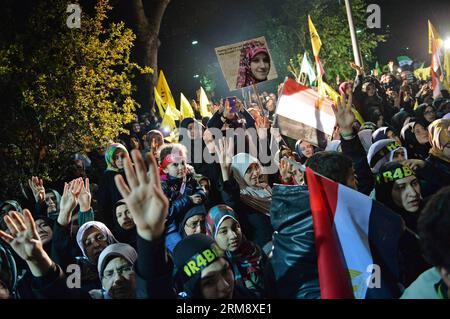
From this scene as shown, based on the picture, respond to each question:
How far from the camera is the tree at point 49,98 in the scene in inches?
287

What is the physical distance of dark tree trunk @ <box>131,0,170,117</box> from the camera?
56.1 feet

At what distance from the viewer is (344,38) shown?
84.8 ft

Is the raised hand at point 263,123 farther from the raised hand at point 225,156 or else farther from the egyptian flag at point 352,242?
the egyptian flag at point 352,242

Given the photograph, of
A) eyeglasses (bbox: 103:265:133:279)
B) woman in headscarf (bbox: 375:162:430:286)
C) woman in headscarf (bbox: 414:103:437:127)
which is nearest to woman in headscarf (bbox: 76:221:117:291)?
eyeglasses (bbox: 103:265:133:279)

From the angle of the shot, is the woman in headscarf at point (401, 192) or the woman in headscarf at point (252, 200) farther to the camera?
the woman in headscarf at point (252, 200)

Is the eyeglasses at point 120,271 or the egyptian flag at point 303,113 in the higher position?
the egyptian flag at point 303,113

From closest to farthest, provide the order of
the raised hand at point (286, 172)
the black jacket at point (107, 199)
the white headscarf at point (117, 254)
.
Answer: the white headscarf at point (117, 254)
the raised hand at point (286, 172)
the black jacket at point (107, 199)

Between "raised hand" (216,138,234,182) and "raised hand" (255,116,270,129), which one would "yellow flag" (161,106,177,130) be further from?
"raised hand" (216,138,234,182)

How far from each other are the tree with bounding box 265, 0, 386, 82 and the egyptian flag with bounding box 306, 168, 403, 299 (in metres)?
23.7

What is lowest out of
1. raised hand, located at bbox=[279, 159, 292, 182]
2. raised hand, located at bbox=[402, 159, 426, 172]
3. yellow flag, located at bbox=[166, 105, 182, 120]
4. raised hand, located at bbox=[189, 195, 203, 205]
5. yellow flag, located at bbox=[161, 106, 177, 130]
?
raised hand, located at bbox=[189, 195, 203, 205]

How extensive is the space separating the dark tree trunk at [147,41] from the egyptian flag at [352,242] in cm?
1475

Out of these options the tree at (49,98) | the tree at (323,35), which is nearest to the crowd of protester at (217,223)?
the tree at (49,98)

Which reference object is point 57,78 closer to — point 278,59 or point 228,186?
point 228,186

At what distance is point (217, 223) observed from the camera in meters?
3.80
